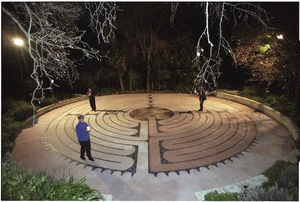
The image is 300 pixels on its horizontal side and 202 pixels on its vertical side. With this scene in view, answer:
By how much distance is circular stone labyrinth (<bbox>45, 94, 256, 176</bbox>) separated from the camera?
6.85 m

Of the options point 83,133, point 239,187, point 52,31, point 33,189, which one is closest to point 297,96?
point 239,187

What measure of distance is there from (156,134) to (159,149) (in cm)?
134

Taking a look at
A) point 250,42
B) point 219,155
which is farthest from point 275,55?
point 219,155

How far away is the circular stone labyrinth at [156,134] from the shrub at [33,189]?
180cm

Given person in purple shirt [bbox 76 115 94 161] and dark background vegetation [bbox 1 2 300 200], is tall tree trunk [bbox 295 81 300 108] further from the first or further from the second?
person in purple shirt [bbox 76 115 94 161]

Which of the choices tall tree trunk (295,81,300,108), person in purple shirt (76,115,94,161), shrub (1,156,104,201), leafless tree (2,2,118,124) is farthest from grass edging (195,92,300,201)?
leafless tree (2,2,118,124)

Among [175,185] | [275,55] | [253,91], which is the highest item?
[275,55]

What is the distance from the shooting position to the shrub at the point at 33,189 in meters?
4.00

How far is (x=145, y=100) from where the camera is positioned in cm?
1472

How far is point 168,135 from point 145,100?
20.0ft

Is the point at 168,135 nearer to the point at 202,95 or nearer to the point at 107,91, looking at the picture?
the point at 202,95

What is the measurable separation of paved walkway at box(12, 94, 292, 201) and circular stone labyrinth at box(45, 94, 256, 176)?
0.09 feet

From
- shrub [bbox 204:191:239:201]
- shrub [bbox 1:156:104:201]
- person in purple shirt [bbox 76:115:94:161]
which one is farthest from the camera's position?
person in purple shirt [bbox 76:115:94:161]

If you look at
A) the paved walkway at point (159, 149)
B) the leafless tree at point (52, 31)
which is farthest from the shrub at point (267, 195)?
the leafless tree at point (52, 31)
